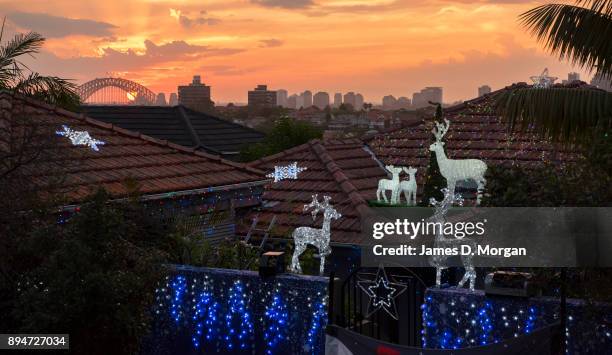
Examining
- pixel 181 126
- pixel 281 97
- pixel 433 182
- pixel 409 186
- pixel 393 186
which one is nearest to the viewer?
pixel 433 182

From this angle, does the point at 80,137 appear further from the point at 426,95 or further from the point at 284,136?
the point at 426,95

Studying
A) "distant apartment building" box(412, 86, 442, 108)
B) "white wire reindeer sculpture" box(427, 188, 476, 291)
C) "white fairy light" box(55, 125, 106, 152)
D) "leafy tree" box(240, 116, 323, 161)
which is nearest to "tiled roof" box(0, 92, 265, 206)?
"white fairy light" box(55, 125, 106, 152)

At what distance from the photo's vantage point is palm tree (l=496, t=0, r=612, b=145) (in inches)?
459

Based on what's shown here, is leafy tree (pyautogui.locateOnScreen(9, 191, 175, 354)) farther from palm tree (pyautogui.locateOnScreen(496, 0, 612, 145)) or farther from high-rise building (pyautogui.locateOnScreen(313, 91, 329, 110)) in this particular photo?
high-rise building (pyautogui.locateOnScreen(313, 91, 329, 110))

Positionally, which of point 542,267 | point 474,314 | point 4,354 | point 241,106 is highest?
point 241,106

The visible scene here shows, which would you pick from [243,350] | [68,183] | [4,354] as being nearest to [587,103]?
[243,350]

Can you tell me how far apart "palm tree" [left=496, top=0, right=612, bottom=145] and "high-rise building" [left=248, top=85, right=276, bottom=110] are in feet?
359

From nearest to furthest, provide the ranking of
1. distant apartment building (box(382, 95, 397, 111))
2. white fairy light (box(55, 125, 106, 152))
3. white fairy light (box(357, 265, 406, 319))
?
white fairy light (box(357, 265, 406, 319))
white fairy light (box(55, 125, 106, 152))
distant apartment building (box(382, 95, 397, 111))

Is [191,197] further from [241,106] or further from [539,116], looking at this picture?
[241,106]

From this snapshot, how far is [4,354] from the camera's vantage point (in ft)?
33.8

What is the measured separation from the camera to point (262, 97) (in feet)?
413

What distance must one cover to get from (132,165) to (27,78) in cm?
315

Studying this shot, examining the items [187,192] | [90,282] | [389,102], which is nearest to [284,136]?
[187,192]

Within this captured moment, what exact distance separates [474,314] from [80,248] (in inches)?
199
